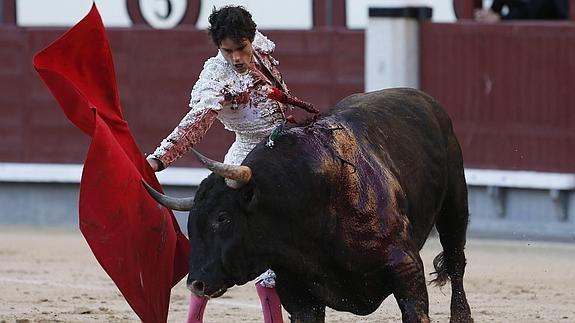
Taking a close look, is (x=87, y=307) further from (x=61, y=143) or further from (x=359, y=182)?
(x=61, y=143)

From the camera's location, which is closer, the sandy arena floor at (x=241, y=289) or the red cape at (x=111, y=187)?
the red cape at (x=111, y=187)

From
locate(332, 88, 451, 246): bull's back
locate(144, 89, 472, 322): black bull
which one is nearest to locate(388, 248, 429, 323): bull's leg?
locate(144, 89, 472, 322): black bull

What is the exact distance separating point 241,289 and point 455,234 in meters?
1.59

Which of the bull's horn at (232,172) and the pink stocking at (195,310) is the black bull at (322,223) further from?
the pink stocking at (195,310)

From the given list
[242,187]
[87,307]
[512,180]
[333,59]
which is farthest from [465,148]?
[242,187]

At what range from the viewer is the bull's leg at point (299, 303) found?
4375 mm

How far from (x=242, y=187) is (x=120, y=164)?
1.98 ft

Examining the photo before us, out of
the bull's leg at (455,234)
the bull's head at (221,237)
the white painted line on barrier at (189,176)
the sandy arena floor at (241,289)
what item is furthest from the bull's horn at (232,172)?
the white painted line on barrier at (189,176)

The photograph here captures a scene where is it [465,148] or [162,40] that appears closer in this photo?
[465,148]

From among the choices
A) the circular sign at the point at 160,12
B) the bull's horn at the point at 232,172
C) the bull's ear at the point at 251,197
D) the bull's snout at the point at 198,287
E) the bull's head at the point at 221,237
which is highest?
the bull's horn at the point at 232,172

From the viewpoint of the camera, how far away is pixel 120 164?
452 centimetres

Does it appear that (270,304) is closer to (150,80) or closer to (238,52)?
(238,52)

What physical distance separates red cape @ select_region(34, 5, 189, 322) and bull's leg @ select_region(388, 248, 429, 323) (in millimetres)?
781

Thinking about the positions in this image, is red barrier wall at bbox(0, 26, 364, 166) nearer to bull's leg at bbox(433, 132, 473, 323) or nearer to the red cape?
bull's leg at bbox(433, 132, 473, 323)
